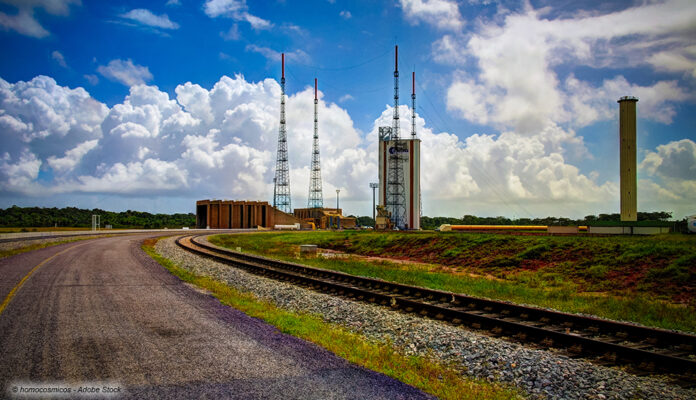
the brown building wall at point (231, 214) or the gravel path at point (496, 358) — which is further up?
the brown building wall at point (231, 214)

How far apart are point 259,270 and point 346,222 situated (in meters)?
92.6

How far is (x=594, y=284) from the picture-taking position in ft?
66.4

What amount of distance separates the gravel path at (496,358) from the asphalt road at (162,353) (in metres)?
1.99

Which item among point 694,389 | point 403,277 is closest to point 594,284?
point 403,277

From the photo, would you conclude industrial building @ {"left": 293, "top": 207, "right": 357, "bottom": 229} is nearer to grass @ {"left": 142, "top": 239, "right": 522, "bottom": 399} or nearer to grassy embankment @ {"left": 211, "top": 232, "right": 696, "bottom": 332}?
Result: grassy embankment @ {"left": 211, "top": 232, "right": 696, "bottom": 332}

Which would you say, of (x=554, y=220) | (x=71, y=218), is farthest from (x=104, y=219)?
(x=554, y=220)

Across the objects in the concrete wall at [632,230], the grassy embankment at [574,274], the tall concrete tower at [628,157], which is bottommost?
the grassy embankment at [574,274]

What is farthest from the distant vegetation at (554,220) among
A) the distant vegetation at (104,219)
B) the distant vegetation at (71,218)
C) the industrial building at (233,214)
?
the distant vegetation at (71,218)

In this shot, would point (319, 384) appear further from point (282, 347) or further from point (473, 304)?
point (473, 304)

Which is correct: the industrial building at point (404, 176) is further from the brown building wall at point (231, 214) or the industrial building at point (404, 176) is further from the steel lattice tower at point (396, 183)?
the brown building wall at point (231, 214)

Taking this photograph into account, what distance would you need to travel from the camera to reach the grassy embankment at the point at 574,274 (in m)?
14.3

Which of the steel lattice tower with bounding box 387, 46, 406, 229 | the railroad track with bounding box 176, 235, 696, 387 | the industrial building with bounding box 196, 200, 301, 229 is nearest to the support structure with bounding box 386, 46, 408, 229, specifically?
the steel lattice tower with bounding box 387, 46, 406, 229

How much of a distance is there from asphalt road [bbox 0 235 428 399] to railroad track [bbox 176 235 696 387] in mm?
4506

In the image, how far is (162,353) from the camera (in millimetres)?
8305
